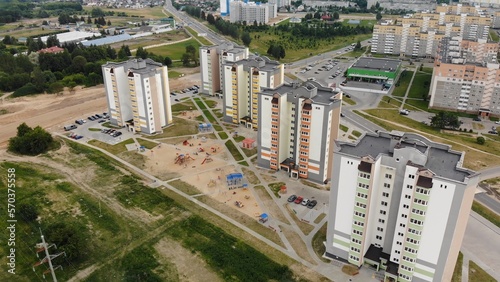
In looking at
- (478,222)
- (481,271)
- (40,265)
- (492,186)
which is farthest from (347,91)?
(40,265)

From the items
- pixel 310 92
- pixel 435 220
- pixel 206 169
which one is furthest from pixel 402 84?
pixel 435 220

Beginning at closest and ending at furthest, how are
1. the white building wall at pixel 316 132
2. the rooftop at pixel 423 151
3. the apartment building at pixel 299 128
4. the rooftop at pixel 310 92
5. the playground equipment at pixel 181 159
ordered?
1. the rooftop at pixel 423 151
2. the white building wall at pixel 316 132
3. the apartment building at pixel 299 128
4. the rooftop at pixel 310 92
5. the playground equipment at pixel 181 159

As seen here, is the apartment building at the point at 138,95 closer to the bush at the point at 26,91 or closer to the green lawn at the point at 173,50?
the bush at the point at 26,91

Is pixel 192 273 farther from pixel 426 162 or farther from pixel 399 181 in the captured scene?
Result: pixel 426 162

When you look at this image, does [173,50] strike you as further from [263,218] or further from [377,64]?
[263,218]

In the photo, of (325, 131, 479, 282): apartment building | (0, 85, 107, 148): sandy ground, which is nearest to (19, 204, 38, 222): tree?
(0, 85, 107, 148): sandy ground

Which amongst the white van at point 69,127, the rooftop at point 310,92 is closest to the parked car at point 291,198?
Answer: the rooftop at point 310,92
